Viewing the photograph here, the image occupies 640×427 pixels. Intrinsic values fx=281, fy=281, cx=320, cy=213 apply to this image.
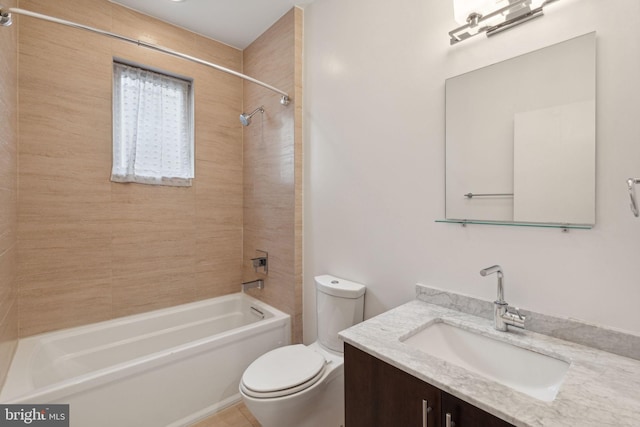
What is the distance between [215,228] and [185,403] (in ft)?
4.43

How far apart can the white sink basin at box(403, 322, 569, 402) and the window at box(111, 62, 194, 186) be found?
2.19 metres

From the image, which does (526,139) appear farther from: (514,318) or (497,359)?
(497,359)

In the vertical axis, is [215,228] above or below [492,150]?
below

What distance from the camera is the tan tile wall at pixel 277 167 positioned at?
6.95 ft

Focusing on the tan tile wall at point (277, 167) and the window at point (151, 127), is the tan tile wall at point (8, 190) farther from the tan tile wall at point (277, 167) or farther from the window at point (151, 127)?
the tan tile wall at point (277, 167)

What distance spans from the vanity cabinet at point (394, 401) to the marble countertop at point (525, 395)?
0.10 feet

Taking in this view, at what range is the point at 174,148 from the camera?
2.37 metres

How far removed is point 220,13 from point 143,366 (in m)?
2.48

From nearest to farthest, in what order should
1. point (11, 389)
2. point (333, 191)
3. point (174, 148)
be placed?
point (11, 389), point (333, 191), point (174, 148)

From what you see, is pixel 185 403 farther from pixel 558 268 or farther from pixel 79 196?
pixel 558 268

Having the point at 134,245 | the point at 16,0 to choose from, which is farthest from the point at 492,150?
the point at 16,0

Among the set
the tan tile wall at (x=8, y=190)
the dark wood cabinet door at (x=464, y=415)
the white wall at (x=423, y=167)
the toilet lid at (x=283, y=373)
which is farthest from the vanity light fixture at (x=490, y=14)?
the tan tile wall at (x=8, y=190)

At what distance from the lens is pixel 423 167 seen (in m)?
1.41

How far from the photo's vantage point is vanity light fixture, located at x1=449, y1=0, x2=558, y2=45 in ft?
3.46
